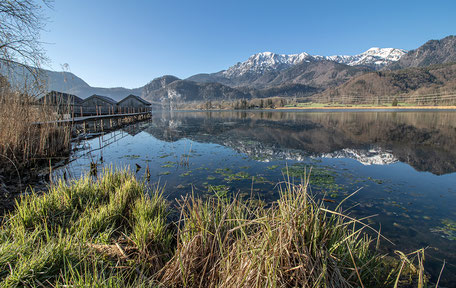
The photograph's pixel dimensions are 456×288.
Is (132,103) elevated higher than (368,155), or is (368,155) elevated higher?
(132,103)

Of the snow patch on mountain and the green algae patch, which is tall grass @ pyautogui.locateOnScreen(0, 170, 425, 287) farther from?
the snow patch on mountain

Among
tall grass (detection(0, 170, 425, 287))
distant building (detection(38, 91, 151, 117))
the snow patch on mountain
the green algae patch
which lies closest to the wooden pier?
distant building (detection(38, 91, 151, 117))

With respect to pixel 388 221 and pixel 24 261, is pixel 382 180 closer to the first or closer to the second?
pixel 388 221

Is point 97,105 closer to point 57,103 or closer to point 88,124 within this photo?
point 88,124

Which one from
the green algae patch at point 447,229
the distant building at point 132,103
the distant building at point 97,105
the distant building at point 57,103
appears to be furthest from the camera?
the distant building at point 132,103

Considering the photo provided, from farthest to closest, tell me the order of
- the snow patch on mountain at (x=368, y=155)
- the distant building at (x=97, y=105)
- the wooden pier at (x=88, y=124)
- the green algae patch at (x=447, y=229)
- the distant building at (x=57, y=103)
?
the distant building at (x=97, y=105)
the wooden pier at (x=88, y=124)
the snow patch on mountain at (x=368, y=155)
the distant building at (x=57, y=103)
the green algae patch at (x=447, y=229)

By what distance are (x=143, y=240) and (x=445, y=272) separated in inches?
229

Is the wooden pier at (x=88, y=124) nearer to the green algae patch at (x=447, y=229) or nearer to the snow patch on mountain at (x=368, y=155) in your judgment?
the green algae patch at (x=447, y=229)

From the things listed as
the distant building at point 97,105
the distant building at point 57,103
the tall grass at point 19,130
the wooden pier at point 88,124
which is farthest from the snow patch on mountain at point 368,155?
the distant building at point 97,105

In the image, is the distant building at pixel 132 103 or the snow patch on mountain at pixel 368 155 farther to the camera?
the distant building at pixel 132 103

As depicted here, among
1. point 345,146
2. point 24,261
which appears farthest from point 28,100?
point 345,146

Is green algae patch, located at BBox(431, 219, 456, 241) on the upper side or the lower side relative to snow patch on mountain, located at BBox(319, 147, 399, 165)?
lower

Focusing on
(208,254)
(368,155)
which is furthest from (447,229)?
(368,155)

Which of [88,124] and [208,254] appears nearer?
[208,254]
